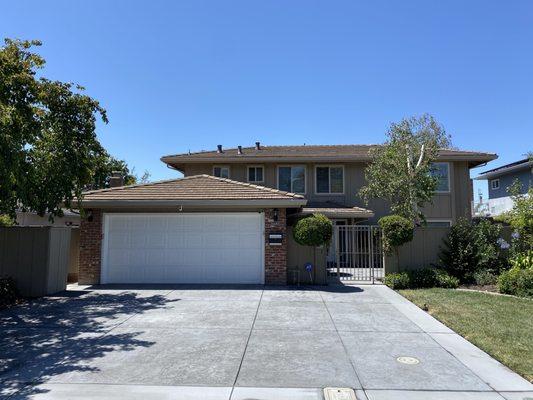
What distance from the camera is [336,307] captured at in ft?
34.7

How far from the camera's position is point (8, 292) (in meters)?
11.4

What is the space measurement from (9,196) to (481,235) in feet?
46.1

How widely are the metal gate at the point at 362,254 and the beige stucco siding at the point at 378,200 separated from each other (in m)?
3.75

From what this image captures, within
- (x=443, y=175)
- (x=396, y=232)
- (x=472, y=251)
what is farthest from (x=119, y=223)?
(x=443, y=175)

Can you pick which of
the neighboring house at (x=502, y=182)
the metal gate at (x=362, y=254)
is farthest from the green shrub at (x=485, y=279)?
the neighboring house at (x=502, y=182)

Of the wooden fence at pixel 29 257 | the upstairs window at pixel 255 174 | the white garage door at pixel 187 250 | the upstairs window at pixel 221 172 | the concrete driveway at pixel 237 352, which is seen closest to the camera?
the concrete driveway at pixel 237 352

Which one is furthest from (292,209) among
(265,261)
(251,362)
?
(251,362)

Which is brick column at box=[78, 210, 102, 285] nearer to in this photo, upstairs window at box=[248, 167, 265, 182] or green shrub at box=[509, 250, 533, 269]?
upstairs window at box=[248, 167, 265, 182]

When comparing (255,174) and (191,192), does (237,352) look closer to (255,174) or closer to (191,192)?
(191,192)

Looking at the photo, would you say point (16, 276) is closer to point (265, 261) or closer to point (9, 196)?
point (9, 196)

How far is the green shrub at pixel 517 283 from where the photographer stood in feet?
39.1

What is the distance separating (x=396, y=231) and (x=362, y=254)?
250cm

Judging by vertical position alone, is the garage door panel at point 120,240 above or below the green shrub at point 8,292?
above

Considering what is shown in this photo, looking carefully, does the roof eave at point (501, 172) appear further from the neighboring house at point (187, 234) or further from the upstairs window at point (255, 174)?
the neighboring house at point (187, 234)
